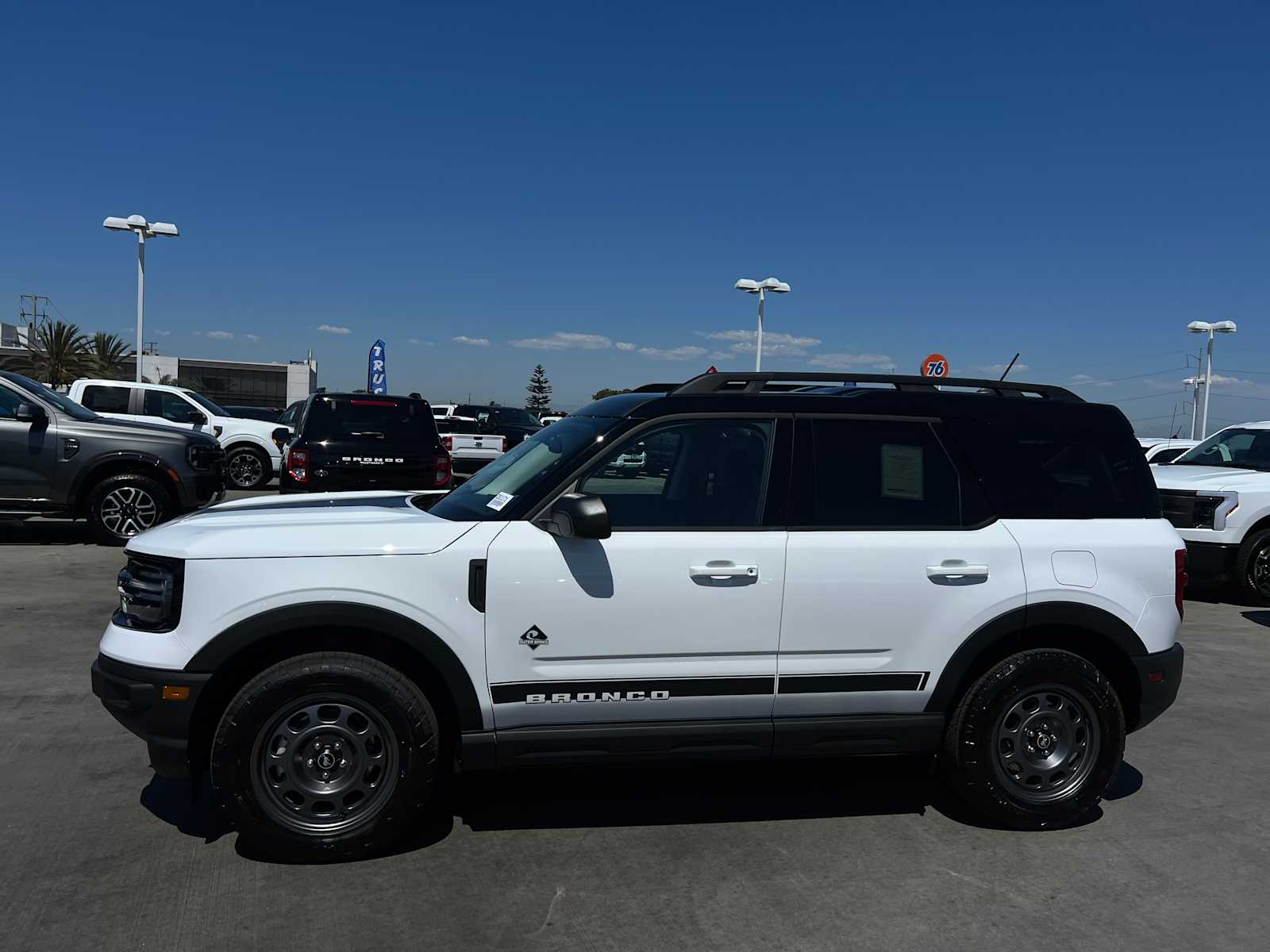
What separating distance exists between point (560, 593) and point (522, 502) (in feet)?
1.33

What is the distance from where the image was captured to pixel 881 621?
4047mm

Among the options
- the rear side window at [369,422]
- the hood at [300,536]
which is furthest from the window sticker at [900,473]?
the rear side window at [369,422]

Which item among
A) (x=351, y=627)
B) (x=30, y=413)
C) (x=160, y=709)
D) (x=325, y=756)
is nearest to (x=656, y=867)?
(x=325, y=756)

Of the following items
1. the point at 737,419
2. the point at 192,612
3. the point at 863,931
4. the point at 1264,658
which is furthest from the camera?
the point at 1264,658

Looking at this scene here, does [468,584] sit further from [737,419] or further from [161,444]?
[161,444]

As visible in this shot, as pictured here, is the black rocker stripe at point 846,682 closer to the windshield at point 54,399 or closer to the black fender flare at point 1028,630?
the black fender flare at point 1028,630

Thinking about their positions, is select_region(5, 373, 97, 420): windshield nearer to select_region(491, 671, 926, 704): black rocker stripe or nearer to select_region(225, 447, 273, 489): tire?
select_region(225, 447, 273, 489): tire

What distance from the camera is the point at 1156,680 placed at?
4.36 metres

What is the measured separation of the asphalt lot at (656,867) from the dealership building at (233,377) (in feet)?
260

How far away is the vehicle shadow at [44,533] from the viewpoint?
1156cm

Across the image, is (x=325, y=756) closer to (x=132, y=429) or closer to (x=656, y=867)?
(x=656, y=867)

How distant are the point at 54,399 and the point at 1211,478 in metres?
12.5

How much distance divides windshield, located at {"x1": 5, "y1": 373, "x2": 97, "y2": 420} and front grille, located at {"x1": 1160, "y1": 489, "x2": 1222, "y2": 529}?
453 inches

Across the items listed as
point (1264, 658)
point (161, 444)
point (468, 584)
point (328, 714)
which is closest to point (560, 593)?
point (468, 584)
